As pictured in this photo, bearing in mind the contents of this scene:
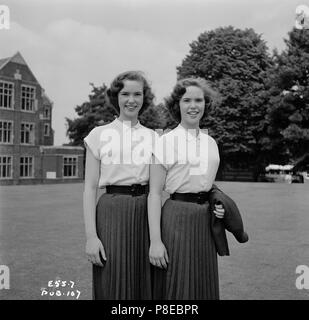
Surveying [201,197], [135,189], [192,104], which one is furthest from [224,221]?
[192,104]

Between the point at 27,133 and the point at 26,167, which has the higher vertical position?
the point at 27,133

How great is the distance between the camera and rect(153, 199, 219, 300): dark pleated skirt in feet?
9.66

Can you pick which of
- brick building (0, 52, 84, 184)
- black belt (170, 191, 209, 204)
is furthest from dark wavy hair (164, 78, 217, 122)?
brick building (0, 52, 84, 184)

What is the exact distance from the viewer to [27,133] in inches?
1194

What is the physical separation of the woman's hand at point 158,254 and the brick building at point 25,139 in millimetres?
24336

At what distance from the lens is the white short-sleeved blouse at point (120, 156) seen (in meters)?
2.97

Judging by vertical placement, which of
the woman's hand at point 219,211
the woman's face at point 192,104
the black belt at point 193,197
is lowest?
the woman's hand at point 219,211

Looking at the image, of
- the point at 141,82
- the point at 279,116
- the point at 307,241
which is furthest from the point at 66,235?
the point at 279,116

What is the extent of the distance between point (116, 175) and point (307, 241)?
6.29 m

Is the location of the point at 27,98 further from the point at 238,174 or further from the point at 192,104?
A: the point at 192,104

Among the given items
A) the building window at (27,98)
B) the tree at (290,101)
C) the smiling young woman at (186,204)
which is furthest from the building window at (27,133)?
the smiling young woman at (186,204)

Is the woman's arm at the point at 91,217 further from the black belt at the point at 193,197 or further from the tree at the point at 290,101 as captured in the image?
the tree at the point at 290,101

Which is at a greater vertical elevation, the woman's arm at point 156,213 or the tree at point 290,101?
the tree at point 290,101

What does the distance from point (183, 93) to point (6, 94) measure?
26571 millimetres
